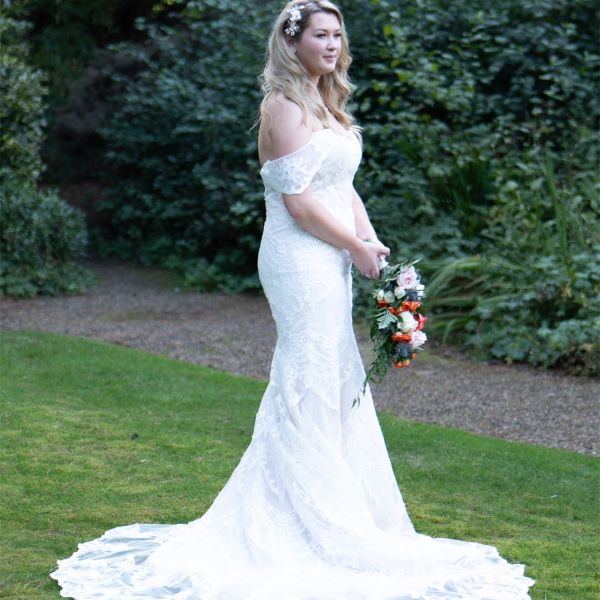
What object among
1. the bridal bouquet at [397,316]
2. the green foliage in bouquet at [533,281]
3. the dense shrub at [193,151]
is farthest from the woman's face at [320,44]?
the dense shrub at [193,151]

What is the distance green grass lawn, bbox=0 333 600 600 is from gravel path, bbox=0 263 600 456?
1.53 feet

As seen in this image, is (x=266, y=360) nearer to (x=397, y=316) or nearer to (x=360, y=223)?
(x=360, y=223)

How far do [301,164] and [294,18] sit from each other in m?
0.57

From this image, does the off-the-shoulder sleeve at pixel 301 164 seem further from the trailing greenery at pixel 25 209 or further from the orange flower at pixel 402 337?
the trailing greenery at pixel 25 209

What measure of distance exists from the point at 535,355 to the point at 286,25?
496 cm

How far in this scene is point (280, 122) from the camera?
4.06 m

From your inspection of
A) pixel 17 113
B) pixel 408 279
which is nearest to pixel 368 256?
pixel 408 279

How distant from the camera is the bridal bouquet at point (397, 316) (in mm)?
4152

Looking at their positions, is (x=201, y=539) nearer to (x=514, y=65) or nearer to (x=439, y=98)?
(x=439, y=98)

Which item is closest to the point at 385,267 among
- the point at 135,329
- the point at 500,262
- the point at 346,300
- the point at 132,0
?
the point at 346,300

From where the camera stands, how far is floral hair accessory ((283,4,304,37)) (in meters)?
4.04

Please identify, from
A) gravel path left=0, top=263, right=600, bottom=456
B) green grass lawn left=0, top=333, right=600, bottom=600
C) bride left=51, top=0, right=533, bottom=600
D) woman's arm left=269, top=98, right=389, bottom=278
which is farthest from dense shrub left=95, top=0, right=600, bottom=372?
woman's arm left=269, top=98, right=389, bottom=278

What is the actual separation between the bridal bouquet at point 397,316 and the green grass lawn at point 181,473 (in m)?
1.07

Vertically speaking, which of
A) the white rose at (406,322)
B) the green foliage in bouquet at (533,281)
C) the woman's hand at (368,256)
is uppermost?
the woman's hand at (368,256)
